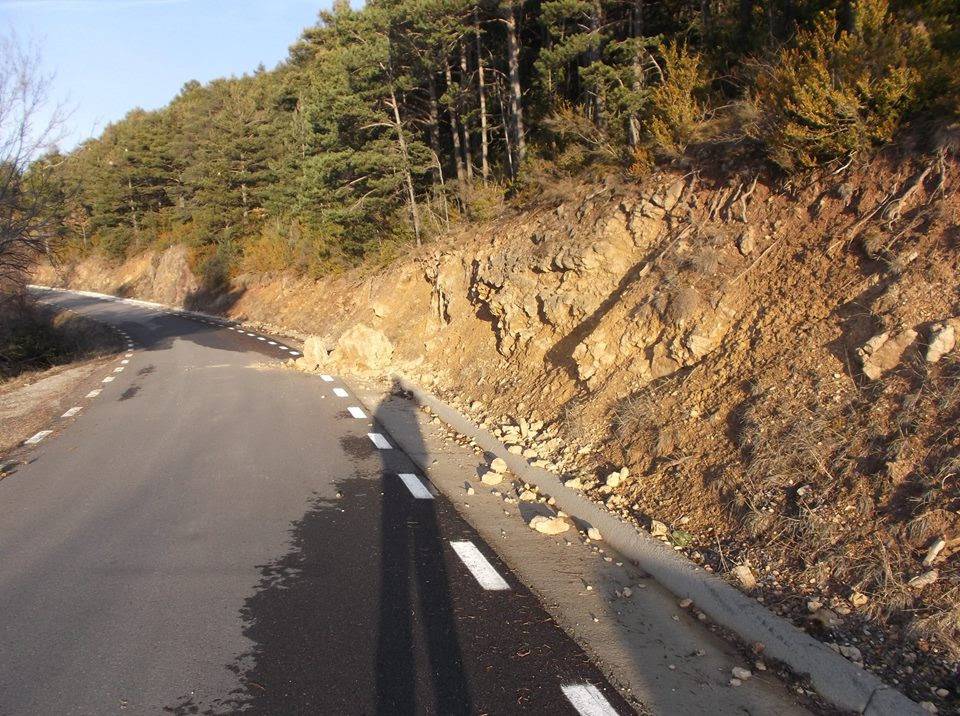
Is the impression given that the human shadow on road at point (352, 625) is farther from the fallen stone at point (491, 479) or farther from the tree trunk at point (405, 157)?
the tree trunk at point (405, 157)

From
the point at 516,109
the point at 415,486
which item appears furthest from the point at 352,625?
the point at 516,109

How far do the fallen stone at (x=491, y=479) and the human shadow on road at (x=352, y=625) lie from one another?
0.82m

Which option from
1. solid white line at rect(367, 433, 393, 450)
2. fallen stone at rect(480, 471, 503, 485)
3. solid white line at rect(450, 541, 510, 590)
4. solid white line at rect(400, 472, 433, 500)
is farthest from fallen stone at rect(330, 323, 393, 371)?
solid white line at rect(450, 541, 510, 590)

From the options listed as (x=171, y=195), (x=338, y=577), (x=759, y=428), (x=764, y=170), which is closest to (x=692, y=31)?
(x=764, y=170)

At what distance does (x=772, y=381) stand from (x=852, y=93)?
12.0 feet

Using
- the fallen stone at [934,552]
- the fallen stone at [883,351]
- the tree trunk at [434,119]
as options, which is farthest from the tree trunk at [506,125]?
the fallen stone at [934,552]

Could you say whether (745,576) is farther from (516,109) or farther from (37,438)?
(516,109)

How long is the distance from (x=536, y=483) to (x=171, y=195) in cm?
5933

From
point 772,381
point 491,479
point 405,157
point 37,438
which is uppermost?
point 405,157

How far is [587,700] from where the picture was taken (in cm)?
337

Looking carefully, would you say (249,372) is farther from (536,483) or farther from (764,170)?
(764,170)

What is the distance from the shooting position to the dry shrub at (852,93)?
6984 mm

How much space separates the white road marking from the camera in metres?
9.22

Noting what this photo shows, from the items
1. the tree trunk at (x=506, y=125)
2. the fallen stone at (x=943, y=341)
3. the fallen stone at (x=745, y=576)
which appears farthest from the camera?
the tree trunk at (x=506, y=125)
